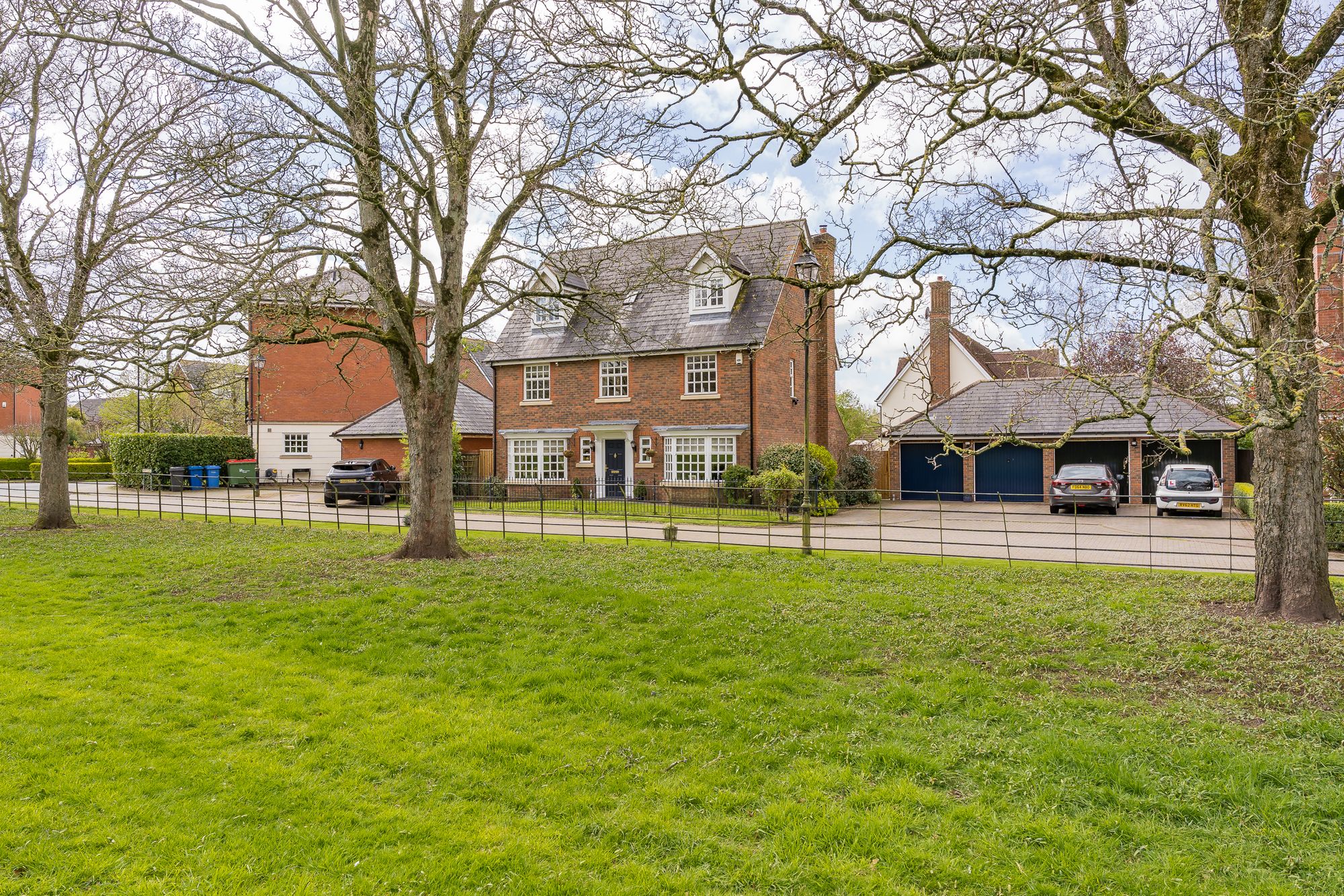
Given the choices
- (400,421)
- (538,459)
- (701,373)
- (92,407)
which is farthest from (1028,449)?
(92,407)

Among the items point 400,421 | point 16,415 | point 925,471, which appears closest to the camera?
point 925,471

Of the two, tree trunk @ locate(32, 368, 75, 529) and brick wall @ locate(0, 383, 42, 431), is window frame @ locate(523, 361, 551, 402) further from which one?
brick wall @ locate(0, 383, 42, 431)

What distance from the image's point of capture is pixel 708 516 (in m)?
22.2

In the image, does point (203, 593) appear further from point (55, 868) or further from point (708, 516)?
point (708, 516)

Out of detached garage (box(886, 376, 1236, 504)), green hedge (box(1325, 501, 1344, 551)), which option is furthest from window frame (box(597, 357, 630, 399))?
green hedge (box(1325, 501, 1344, 551))

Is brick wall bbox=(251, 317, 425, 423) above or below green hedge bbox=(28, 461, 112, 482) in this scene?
above

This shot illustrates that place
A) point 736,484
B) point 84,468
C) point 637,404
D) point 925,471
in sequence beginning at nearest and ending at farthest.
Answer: point 736,484, point 637,404, point 925,471, point 84,468

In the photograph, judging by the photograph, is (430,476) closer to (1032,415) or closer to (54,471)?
(54,471)

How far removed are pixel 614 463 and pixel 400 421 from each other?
10.7 metres

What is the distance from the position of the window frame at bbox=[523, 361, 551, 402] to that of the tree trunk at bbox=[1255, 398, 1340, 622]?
2481 cm

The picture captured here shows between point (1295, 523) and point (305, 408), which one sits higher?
point (305, 408)

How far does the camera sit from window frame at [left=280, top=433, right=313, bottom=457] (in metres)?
40.1

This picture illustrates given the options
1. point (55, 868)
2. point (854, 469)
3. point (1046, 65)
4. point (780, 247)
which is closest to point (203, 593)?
point (55, 868)

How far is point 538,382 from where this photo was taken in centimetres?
3069
